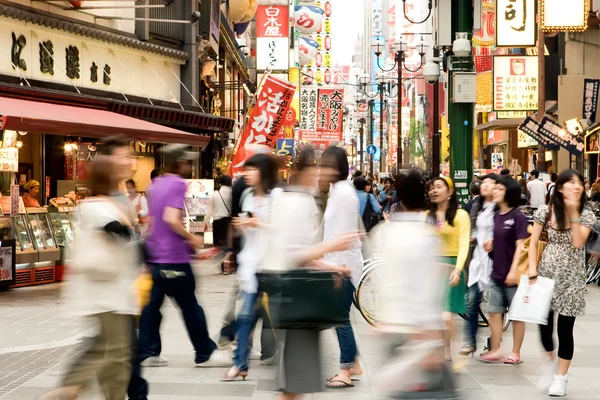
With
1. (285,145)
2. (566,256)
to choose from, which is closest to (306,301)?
(566,256)

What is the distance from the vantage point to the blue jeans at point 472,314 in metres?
10.2

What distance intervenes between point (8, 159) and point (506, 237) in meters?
11.6

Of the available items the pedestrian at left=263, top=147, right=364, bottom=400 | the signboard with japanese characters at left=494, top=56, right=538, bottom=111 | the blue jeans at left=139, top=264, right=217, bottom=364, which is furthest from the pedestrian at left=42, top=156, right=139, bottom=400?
the signboard with japanese characters at left=494, top=56, right=538, bottom=111

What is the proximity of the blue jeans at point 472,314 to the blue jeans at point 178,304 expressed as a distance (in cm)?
272

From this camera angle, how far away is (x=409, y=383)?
531 centimetres

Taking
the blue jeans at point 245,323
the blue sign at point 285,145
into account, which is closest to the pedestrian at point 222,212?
the blue jeans at point 245,323

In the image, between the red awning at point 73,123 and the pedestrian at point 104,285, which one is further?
the red awning at point 73,123

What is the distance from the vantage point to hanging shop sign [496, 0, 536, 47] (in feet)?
88.0

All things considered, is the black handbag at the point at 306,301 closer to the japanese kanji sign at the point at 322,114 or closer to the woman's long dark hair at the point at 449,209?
the woman's long dark hair at the point at 449,209

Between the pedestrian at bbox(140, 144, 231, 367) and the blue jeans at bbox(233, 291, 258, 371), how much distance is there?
534 millimetres

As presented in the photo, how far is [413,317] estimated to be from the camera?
5398 mm

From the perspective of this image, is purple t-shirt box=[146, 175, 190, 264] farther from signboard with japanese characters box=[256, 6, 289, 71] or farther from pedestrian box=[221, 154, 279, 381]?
signboard with japanese characters box=[256, 6, 289, 71]

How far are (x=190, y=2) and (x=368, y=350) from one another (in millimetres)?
19728

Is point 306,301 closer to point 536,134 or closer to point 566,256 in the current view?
point 566,256
